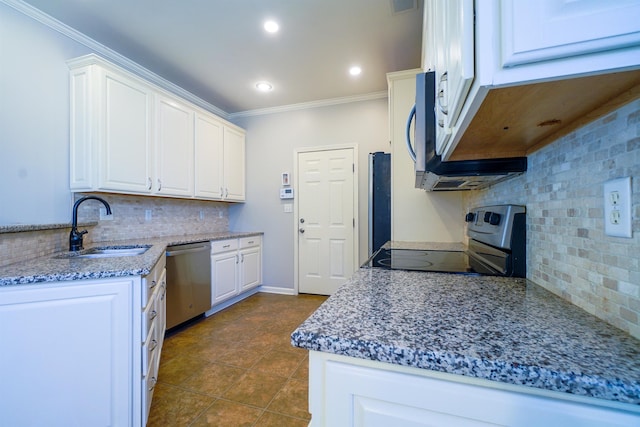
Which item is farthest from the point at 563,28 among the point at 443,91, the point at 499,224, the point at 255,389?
the point at 255,389

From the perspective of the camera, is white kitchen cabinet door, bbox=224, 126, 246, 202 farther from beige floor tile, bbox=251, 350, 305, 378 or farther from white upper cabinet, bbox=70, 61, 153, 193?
beige floor tile, bbox=251, 350, 305, 378

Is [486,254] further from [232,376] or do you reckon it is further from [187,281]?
[187,281]

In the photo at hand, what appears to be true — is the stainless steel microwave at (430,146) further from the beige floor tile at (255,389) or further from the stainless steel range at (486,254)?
the beige floor tile at (255,389)

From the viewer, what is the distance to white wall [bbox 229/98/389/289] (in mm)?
3449

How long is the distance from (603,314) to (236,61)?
3004 millimetres

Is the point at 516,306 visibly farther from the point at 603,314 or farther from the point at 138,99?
the point at 138,99

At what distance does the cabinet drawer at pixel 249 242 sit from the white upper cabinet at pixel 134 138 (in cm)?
67

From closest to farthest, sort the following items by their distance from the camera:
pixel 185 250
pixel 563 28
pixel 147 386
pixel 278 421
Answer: pixel 563 28
pixel 147 386
pixel 278 421
pixel 185 250

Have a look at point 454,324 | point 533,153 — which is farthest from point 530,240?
point 454,324

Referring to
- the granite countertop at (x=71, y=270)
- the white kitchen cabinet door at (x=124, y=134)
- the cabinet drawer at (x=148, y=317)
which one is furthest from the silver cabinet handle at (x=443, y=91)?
the white kitchen cabinet door at (x=124, y=134)

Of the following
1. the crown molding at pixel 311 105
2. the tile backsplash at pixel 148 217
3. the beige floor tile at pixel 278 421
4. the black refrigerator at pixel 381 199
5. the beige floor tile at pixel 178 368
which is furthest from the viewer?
the crown molding at pixel 311 105

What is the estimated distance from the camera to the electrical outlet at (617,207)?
20.3 inches

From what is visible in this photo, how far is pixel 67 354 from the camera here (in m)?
1.17

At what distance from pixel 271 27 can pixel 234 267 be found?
2.50 meters
